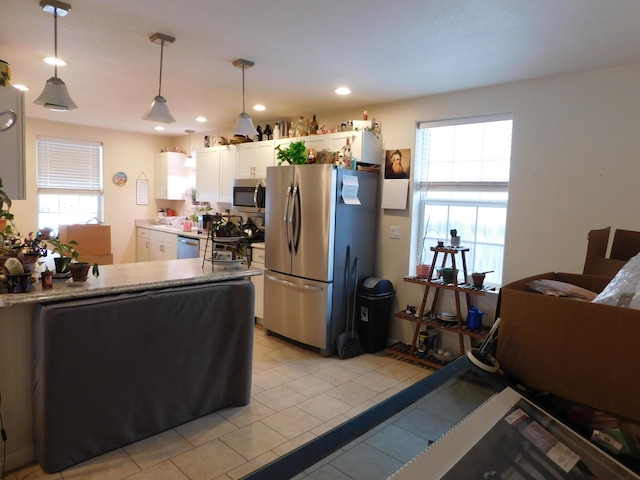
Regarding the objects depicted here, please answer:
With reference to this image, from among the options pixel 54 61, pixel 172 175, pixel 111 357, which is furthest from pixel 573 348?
pixel 172 175

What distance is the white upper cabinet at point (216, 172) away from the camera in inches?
214

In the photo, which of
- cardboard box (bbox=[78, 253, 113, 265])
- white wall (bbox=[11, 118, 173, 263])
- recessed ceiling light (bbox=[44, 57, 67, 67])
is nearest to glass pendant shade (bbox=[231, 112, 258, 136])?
recessed ceiling light (bbox=[44, 57, 67, 67])

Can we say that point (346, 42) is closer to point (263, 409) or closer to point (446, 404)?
point (446, 404)

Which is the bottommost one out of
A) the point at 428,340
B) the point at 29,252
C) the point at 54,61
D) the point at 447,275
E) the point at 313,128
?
the point at 428,340

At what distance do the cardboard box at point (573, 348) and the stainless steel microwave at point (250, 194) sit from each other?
4.01m

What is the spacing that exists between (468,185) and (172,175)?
4742 mm

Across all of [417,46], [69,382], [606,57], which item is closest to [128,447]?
[69,382]

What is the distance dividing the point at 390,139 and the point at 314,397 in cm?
255

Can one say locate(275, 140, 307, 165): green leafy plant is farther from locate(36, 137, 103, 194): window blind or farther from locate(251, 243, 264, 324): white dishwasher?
locate(36, 137, 103, 194): window blind

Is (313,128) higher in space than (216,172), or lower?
higher

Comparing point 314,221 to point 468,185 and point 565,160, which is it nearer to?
point 468,185

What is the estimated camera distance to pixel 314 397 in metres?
3.12

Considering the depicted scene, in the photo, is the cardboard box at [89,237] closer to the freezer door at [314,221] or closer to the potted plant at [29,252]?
the freezer door at [314,221]

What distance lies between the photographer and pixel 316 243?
3891mm
